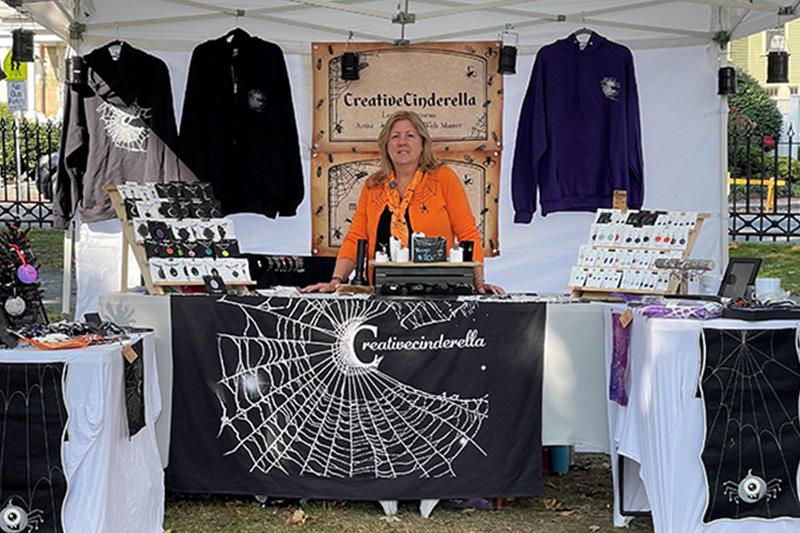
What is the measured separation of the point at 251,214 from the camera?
19.5 feet

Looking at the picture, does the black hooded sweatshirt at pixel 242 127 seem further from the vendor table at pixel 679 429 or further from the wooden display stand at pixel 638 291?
the vendor table at pixel 679 429

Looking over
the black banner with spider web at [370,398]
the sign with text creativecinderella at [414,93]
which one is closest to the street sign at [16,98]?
the sign with text creativecinderella at [414,93]

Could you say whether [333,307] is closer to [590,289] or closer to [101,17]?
[590,289]

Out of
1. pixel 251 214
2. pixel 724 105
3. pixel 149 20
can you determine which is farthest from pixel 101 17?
pixel 724 105

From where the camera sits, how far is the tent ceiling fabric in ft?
18.0

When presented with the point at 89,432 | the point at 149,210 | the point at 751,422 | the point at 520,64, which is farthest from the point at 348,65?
the point at 751,422

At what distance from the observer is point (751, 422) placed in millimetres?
3180

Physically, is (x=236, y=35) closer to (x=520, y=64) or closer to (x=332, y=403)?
(x=520, y=64)

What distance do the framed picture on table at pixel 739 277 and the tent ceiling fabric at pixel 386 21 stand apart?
223 centimetres

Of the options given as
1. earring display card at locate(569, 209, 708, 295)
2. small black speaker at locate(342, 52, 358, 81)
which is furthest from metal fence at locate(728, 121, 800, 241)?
earring display card at locate(569, 209, 708, 295)

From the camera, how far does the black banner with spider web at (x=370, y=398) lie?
374cm

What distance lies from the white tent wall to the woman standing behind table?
146 cm

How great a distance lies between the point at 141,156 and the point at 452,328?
281cm

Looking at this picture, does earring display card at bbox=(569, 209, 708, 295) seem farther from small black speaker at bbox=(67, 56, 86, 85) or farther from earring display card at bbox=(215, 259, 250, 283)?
small black speaker at bbox=(67, 56, 86, 85)
